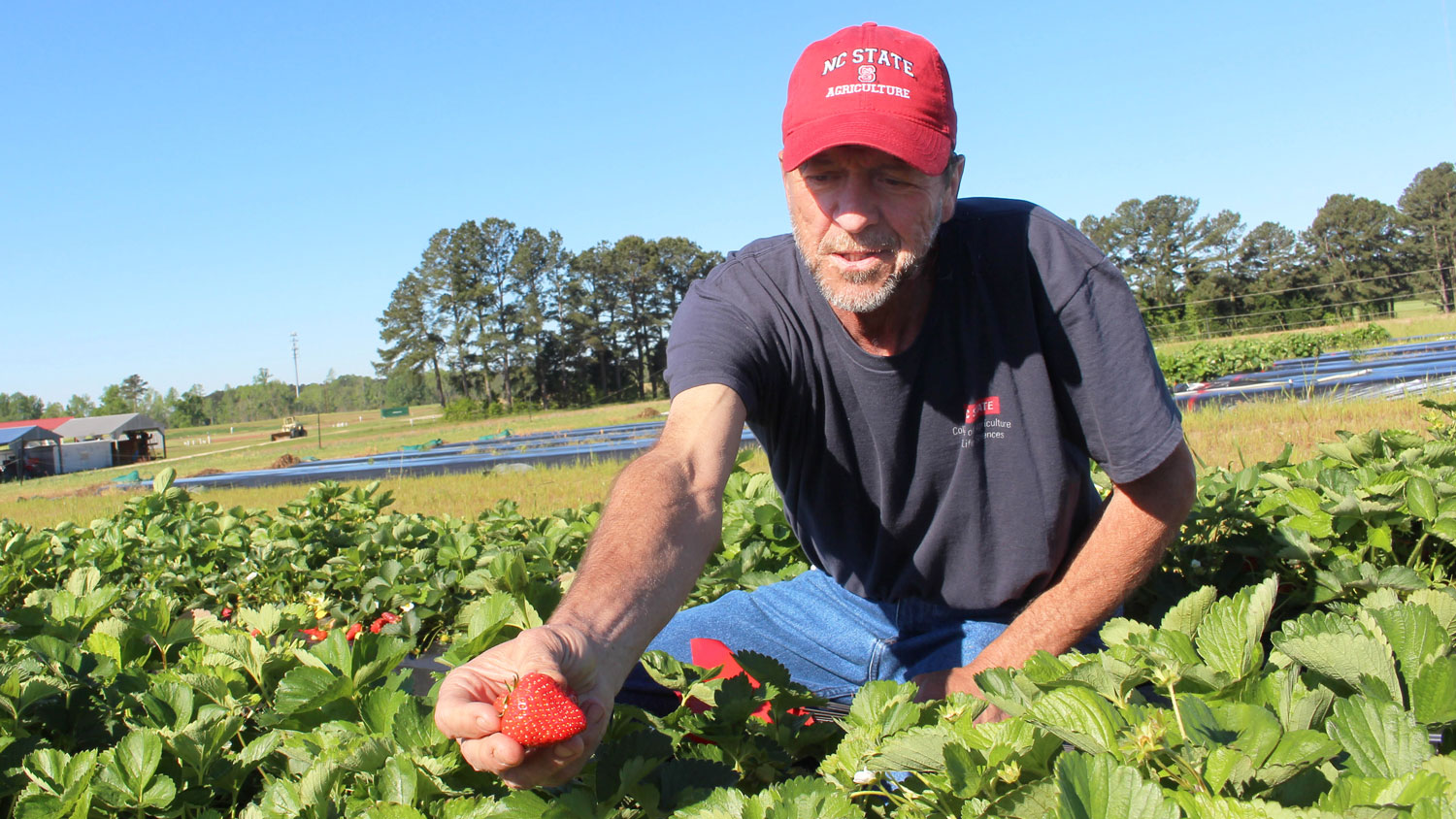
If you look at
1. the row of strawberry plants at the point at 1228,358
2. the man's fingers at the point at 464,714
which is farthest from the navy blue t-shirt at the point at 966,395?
the row of strawberry plants at the point at 1228,358

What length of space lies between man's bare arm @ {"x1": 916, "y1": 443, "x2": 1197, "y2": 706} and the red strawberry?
3.68ft

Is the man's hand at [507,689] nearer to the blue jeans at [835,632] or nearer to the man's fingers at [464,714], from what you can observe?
the man's fingers at [464,714]

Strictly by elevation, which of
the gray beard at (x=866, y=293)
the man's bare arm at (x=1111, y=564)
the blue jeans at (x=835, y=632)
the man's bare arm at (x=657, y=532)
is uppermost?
the gray beard at (x=866, y=293)

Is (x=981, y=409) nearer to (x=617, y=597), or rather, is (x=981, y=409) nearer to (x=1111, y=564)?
(x=1111, y=564)

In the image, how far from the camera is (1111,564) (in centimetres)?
198

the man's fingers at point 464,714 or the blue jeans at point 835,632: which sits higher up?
the man's fingers at point 464,714

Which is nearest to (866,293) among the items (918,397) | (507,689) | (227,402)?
(918,397)

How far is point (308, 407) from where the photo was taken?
124438mm

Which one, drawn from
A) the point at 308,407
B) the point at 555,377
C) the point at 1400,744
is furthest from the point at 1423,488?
the point at 308,407

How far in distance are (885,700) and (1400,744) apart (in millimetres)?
536

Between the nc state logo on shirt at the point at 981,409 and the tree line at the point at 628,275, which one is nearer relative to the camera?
the nc state logo on shirt at the point at 981,409

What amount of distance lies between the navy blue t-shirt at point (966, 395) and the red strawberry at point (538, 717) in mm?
973

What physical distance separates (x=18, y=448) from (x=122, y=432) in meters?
9.91

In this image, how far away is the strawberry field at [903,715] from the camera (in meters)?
0.86
